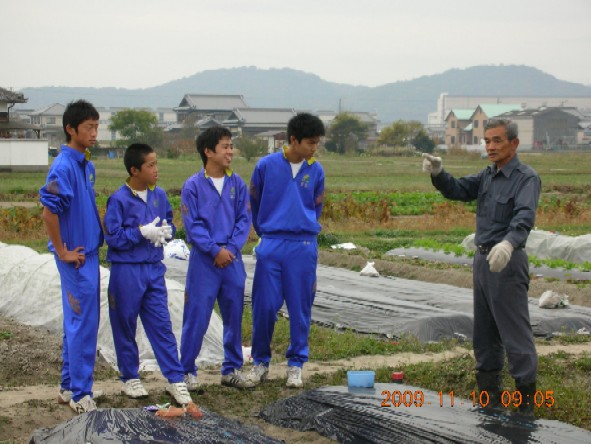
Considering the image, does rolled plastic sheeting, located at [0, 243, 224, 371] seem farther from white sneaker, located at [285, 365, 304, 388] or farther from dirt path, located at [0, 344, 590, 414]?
white sneaker, located at [285, 365, 304, 388]

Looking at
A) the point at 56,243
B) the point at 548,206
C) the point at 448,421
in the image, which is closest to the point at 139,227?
the point at 56,243

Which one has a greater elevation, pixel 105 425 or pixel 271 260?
pixel 271 260

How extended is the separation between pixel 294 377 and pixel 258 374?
29 centimetres

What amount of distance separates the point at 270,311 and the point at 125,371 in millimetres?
1062

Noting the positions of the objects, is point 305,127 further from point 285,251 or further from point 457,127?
point 457,127

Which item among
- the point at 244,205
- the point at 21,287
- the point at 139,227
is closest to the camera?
the point at 139,227

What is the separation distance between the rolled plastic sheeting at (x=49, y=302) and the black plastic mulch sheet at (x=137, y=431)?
2411 mm

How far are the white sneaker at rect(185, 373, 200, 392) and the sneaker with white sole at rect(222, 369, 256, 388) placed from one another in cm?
20

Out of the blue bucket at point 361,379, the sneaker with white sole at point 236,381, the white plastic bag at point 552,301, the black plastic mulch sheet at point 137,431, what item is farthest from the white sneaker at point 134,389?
the white plastic bag at point 552,301

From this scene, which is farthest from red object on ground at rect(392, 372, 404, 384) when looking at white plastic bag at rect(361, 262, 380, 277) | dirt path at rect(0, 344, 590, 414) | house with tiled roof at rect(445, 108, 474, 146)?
house with tiled roof at rect(445, 108, 474, 146)

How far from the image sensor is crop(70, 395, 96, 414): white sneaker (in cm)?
545

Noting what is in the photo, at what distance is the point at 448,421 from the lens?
5000 mm

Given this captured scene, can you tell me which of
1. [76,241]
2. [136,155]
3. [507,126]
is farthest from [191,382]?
[507,126]

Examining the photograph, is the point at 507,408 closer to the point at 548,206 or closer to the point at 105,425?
the point at 105,425
